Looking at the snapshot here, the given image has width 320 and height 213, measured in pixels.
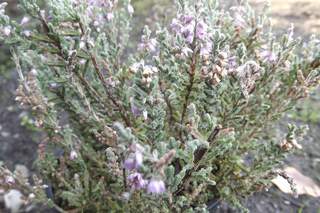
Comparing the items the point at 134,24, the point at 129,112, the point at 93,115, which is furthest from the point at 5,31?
the point at 134,24

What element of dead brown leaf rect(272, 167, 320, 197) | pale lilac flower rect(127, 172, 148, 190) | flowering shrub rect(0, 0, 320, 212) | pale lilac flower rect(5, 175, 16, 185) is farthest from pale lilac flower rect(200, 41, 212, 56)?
dead brown leaf rect(272, 167, 320, 197)

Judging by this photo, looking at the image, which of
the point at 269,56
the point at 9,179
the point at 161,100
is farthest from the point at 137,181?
the point at 269,56

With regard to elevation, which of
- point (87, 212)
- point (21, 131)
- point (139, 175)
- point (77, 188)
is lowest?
point (21, 131)

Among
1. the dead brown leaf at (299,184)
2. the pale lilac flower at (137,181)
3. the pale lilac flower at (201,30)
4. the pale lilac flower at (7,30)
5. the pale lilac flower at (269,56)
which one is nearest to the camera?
the pale lilac flower at (137,181)

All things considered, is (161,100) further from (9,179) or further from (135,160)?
(9,179)

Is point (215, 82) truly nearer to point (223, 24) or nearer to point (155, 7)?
point (223, 24)

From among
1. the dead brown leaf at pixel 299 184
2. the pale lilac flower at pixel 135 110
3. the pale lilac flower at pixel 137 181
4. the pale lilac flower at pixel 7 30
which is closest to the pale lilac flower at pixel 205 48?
the pale lilac flower at pixel 135 110

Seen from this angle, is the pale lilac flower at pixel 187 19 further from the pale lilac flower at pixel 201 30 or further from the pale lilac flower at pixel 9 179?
the pale lilac flower at pixel 9 179

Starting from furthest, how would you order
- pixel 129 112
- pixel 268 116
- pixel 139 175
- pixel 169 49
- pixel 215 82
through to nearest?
pixel 268 116
pixel 129 112
pixel 169 49
pixel 215 82
pixel 139 175
